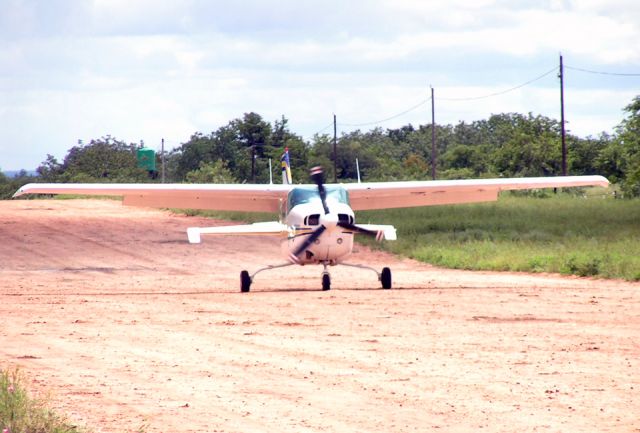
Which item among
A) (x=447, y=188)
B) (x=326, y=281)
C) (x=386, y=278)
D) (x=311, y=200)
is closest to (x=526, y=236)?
(x=447, y=188)

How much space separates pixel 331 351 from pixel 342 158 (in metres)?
76.9

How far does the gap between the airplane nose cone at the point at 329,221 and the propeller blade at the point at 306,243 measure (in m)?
0.09

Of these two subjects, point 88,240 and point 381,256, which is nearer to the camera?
point 381,256

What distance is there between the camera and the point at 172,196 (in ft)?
77.7

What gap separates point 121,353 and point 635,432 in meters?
6.06

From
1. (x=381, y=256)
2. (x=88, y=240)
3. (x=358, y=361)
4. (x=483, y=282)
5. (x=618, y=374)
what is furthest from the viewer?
(x=88, y=240)

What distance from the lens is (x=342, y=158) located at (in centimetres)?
8975

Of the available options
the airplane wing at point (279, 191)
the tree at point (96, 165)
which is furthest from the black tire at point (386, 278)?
the tree at point (96, 165)

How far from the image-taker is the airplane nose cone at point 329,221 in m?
20.9

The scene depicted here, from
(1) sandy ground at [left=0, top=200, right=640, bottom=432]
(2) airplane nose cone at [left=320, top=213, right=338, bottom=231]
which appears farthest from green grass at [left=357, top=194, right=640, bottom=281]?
(2) airplane nose cone at [left=320, top=213, right=338, bottom=231]

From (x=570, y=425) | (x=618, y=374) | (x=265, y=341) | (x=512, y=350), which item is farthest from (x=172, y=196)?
(x=570, y=425)

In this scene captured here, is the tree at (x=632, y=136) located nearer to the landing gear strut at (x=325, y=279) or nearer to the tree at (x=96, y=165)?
the landing gear strut at (x=325, y=279)

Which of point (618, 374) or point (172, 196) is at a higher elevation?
point (172, 196)

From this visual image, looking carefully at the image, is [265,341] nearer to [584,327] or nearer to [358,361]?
[358,361]
